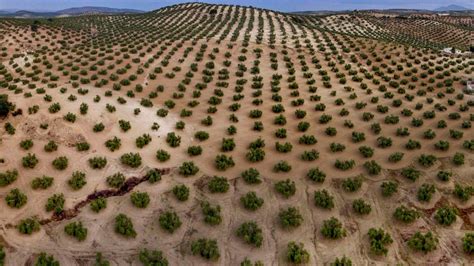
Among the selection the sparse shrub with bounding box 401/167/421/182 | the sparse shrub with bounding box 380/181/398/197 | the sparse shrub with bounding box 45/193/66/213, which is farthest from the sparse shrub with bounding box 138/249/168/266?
the sparse shrub with bounding box 401/167/421/182

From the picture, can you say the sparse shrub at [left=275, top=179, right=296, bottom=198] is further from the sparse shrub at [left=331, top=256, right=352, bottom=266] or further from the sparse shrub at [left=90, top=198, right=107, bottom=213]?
the sparse shrub at [left=90, top=198, right=107, bottom=213]

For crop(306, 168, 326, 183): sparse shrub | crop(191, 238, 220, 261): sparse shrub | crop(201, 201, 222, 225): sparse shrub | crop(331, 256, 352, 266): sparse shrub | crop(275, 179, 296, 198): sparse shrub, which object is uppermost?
crop(306, 168, 326, 183): sparse shrub

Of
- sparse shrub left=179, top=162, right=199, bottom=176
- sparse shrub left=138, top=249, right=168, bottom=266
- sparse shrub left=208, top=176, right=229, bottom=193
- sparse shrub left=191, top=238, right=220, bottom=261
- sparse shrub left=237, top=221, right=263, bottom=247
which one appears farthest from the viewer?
sparse shrub left=179, top=162, right=199, bottom=176

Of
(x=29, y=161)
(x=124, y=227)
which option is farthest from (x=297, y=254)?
(x=29, y=161)

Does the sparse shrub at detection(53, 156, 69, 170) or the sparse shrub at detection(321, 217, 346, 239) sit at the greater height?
the sparse shrub at detection(53, 156, 69, 170)

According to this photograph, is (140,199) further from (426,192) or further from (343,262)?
(426,192)

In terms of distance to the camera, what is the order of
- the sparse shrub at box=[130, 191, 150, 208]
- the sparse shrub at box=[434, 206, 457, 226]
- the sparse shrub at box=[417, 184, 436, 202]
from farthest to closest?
1. the sparse shrub at box=[417, 184, 436, 202]
2. the sparse shrub at box=[130, 191, 150, 208]
3. the sparse shrub at box=[434, 206, 457, 226]

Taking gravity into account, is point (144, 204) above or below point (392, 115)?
below

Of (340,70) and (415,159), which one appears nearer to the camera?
(415,159)

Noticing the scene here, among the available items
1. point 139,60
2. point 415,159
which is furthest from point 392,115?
point 139,60

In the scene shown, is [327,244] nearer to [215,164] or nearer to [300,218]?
[300,218]

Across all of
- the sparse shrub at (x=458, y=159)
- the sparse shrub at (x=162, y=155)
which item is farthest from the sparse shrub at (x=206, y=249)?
the sparse shrub at (x=458, y=159)
